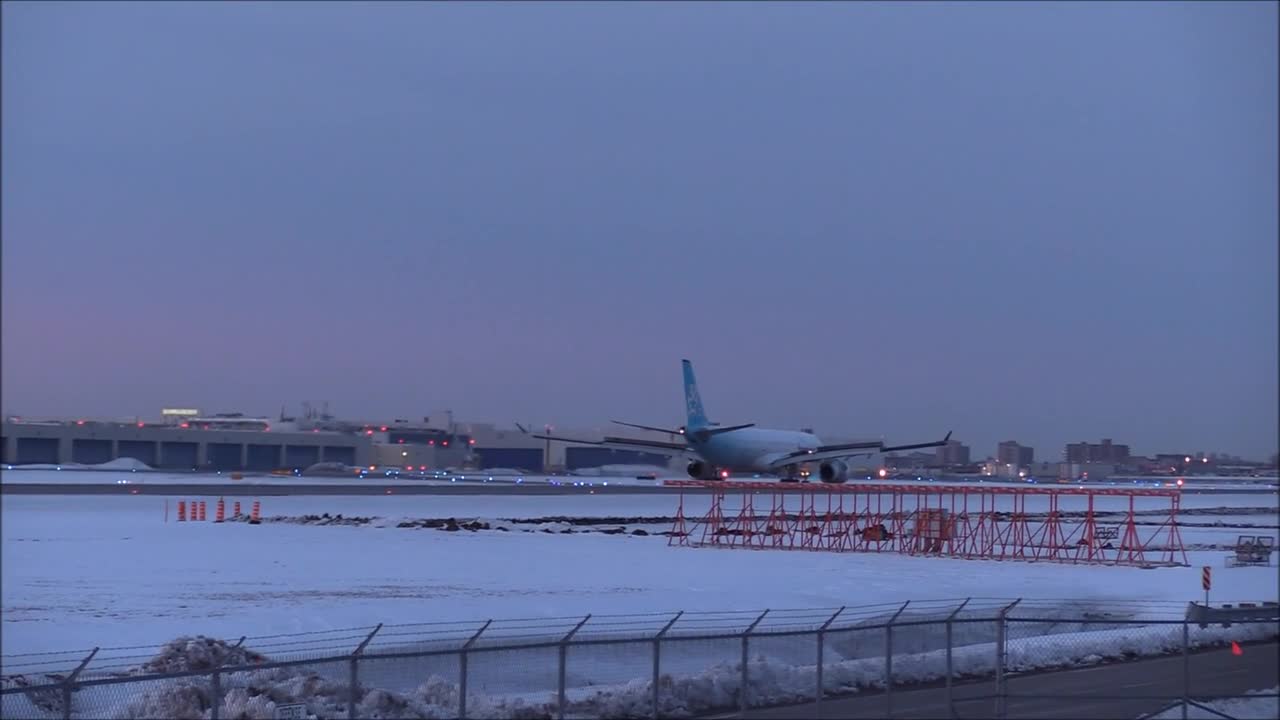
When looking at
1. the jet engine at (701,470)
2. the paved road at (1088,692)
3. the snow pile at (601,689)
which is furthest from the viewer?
the jet engine at (701,470)

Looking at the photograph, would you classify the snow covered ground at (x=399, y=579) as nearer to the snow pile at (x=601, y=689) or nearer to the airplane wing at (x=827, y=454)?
the snow pile at (x=601, y=689)

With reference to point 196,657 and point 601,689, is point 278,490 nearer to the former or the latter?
point 196,657

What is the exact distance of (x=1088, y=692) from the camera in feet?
55.3

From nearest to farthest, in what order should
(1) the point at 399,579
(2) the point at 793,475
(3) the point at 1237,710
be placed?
(3) the point at 1237,710, (1) the point at 399,579, (2) the point at 793,475

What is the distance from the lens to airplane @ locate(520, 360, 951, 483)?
68750mm

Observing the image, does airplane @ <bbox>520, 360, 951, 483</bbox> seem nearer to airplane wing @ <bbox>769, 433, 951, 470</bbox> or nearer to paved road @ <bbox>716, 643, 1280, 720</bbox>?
airplane wing @ <bbox>769, 433, 951, 470</bbox>

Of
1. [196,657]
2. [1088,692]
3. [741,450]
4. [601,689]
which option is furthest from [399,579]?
[741,450]

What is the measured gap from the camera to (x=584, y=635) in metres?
19.0

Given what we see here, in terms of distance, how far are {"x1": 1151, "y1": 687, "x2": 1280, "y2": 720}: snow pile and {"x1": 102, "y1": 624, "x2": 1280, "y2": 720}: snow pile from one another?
0.17 meters

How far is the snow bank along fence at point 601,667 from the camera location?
13.8m

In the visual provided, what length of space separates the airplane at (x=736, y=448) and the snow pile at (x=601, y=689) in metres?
47.8

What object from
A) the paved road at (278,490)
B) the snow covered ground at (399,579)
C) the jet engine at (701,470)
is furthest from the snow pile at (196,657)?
the jet engine at (701,470)

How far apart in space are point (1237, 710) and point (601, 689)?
7212 mm

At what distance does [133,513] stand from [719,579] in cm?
2676
